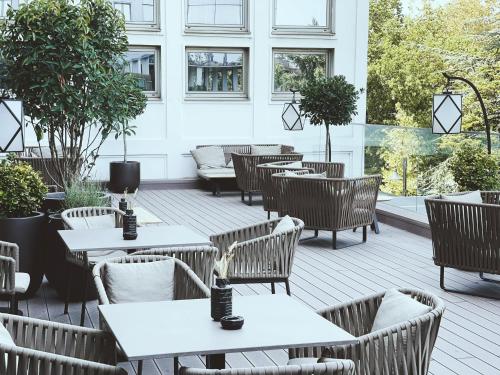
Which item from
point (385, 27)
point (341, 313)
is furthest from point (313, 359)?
point (385, 27)

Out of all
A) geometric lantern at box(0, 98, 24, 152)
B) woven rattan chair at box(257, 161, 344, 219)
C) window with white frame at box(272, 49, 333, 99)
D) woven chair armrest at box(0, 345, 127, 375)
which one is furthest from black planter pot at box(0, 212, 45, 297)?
window with white frame at box(272, 49, 333, 99)

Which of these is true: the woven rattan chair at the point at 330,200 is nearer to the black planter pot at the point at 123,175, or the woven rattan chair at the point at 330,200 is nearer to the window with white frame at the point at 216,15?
the black planter pot at the point at 123,175

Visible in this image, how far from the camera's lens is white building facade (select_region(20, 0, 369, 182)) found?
1453cm

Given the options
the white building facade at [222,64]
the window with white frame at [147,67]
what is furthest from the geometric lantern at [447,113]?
the window with white frame at [147,67]

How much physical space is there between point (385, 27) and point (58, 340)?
33.0m

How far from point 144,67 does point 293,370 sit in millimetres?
12611

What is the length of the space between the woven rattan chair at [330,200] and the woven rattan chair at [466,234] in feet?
6.64

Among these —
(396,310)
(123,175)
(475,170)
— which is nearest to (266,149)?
(123,175)

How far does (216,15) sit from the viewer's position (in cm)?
1485

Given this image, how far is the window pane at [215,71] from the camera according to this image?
15.0m

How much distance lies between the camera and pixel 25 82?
696cm

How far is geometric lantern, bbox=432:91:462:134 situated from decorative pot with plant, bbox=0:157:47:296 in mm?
3985

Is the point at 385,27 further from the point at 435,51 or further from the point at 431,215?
the point at 431,215

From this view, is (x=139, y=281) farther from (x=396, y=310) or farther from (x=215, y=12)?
(x=215, y=12)
